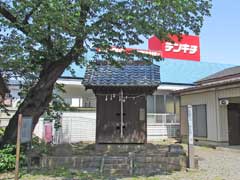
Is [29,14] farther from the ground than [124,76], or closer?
farther from the ground

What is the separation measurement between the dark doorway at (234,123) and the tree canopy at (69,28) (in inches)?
328

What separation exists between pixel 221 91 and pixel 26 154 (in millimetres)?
10589

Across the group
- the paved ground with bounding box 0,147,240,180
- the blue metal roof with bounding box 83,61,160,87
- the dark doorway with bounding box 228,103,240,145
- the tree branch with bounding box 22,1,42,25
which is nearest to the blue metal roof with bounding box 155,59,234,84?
the dark doorway with bounding box 228,103,240,145

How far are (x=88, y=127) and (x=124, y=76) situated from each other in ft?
19.9

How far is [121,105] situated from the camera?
42.7 feet

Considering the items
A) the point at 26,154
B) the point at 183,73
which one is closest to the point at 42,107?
the point at 26,154

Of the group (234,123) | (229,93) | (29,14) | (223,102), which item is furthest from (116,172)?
(234,123)

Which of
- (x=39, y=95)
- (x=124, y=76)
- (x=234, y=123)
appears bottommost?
(x=234, y=123)

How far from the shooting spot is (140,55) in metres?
9.93

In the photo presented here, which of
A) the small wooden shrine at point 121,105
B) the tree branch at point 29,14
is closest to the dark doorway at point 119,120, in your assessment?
the small wooden shrine at point 121,105

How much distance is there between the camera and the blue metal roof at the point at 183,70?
22234 mm

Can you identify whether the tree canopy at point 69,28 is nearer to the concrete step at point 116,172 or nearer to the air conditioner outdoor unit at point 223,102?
the concrete step at point 116,172

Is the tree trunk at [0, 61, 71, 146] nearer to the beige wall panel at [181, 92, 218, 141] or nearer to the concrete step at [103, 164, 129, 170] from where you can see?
the concrete step at [103, 164, 129, 170]

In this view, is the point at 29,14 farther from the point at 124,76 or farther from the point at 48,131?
the point at 48,131
